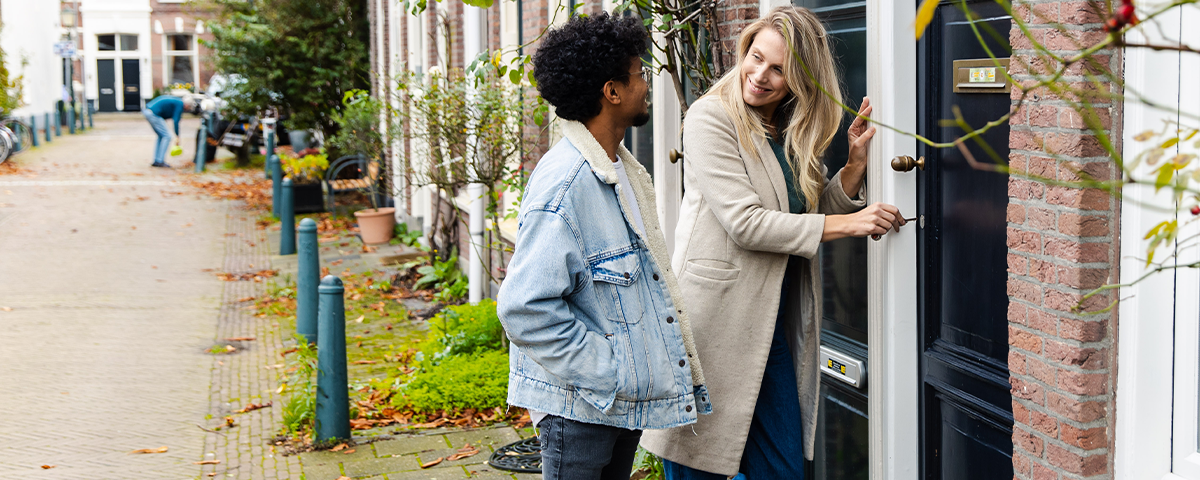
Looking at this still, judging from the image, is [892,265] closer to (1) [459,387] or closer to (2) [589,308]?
(2) [589,308]

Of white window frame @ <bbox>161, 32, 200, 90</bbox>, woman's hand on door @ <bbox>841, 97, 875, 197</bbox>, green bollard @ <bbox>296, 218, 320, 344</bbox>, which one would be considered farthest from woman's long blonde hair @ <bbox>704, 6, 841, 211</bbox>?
white window frame @ <bbox>161, 32, 200, 90</bbox>

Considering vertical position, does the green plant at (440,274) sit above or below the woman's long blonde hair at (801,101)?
below

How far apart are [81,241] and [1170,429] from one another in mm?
12459

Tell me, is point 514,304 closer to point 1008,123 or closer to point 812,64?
point 812,64

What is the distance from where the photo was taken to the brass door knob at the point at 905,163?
9.96 ft

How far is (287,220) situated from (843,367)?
8.94m

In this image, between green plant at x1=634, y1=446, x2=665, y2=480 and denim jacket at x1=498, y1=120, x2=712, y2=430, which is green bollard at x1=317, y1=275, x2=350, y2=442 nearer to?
green plant at x1=634, y1=446, x2=665, y2=480

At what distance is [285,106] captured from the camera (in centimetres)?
1616

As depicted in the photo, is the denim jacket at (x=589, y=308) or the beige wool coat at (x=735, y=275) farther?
the beige wool coat at (x=735, y=275)

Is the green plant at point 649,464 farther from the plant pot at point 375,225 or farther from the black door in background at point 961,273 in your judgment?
the plant pot at point 375,225

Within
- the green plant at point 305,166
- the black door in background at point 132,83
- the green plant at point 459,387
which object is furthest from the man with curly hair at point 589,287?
the black door in background at point 132,83

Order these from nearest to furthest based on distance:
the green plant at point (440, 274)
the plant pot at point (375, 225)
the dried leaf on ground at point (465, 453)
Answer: the dried leaf on ground at point (465, 453)
the green plant at point (440, 274)
the plant pot at point (375, 225)

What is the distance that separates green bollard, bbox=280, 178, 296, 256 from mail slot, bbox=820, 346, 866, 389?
849cm

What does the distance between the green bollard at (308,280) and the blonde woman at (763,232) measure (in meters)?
3.90
